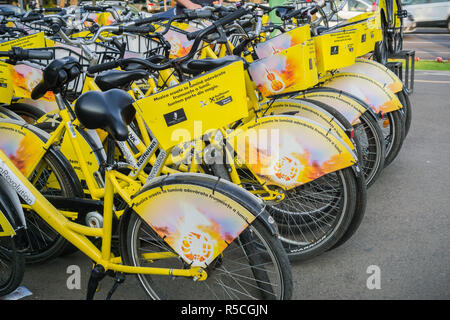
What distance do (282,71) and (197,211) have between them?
111cm

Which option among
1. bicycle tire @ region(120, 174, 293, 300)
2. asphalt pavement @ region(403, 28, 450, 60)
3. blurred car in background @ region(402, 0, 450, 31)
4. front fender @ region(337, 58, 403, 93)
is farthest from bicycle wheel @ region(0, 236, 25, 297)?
blurred car in background @ region(402, 0, 450, 31)

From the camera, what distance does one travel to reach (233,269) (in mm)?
2803

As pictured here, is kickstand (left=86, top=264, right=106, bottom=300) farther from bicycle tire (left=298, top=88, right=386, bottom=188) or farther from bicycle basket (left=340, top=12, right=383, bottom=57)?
bicycle basket (left=340, top=12, right=383, bottom=57)

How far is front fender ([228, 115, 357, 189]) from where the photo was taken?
109 inches

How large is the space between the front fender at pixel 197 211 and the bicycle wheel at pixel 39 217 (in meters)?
0.94

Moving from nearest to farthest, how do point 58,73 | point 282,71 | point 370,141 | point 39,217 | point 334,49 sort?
point 58,73 → point 282,71 → point 39,217 → point 334,49 → point 370,141

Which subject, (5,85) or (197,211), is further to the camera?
(5,85)

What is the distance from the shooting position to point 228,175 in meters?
2.70

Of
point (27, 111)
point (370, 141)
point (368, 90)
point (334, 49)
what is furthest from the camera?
point (27, 111)

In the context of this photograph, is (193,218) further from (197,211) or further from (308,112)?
(308,112)

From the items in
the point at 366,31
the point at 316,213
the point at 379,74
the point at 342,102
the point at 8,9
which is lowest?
the point at 316,213

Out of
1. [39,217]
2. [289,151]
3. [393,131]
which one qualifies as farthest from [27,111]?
[393,131]

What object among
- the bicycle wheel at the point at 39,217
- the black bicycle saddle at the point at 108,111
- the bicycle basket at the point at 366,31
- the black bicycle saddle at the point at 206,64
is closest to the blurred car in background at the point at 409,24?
the bicycle basket at the point at 366,31
